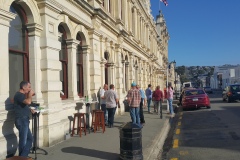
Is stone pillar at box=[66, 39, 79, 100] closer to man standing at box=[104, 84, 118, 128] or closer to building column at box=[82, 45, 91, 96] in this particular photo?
building column at box=[82, 45, 91, 96]

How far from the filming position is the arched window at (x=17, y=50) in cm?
771

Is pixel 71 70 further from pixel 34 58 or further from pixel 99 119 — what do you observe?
pixel 34 58

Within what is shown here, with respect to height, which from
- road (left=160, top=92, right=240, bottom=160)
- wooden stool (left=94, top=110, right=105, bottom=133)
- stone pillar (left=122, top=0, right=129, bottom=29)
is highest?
stone pillar (left=122, top=0, right=129, bottom=29)

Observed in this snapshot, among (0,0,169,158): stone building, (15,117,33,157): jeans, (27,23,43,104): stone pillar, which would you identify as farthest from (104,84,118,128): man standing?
(15,117,33,157): jeans

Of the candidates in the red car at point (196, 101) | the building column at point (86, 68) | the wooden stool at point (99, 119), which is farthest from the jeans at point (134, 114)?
the red car at point (196, 101)

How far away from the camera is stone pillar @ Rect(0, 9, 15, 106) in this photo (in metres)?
6.89

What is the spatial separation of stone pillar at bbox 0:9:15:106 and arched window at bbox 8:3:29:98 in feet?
1.82

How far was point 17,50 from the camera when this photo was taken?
7965mm

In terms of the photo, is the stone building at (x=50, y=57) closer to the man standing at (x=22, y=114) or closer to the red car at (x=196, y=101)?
the man standing at (x=22, y=114)

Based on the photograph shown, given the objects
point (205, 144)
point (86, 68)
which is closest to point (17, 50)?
point (86, 68)

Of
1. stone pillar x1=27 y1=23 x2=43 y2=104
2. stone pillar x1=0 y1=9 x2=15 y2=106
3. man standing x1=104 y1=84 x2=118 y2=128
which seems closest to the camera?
stone pillar x1=0 y1=9 x2=15 y2=106

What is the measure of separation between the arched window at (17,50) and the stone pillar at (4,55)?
0.55 m

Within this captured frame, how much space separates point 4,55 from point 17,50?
1.00 meters

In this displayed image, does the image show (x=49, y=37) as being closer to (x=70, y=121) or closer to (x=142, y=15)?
(x=70, y=121)
